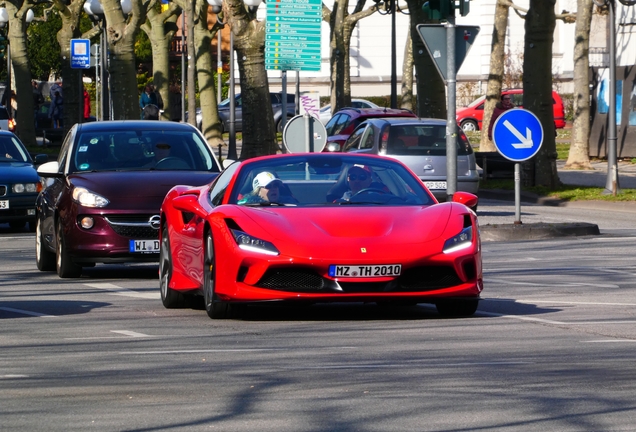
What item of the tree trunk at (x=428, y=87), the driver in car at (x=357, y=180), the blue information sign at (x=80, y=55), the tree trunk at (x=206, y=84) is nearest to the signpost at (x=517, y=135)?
the driver in car at (x=357, y=180)

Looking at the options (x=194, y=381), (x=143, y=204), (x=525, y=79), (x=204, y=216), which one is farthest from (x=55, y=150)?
(x=194, y=381)

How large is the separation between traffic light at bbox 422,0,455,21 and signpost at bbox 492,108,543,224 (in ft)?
6.57

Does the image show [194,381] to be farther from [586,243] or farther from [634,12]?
[634,12]

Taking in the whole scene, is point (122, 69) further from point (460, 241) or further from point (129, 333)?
point (129, 333)

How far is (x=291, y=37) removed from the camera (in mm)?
22812

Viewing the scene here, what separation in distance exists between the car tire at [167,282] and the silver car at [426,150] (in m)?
12.2

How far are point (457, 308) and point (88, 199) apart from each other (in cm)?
518

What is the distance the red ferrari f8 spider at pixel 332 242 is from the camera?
33.2ft

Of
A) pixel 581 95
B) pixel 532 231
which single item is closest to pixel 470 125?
pixel 581 95

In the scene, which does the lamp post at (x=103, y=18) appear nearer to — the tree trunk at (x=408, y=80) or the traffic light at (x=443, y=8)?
the tree trunk at (x=408, y=80)

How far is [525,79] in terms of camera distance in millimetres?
29344

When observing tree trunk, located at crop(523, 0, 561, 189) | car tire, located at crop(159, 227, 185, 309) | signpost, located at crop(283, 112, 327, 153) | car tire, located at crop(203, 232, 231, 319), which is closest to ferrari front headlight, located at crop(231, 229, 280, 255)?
car tire, located at crop(203, 232, 231, 319)

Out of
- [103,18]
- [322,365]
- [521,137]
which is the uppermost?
[103,18]

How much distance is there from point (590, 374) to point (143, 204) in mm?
7669
